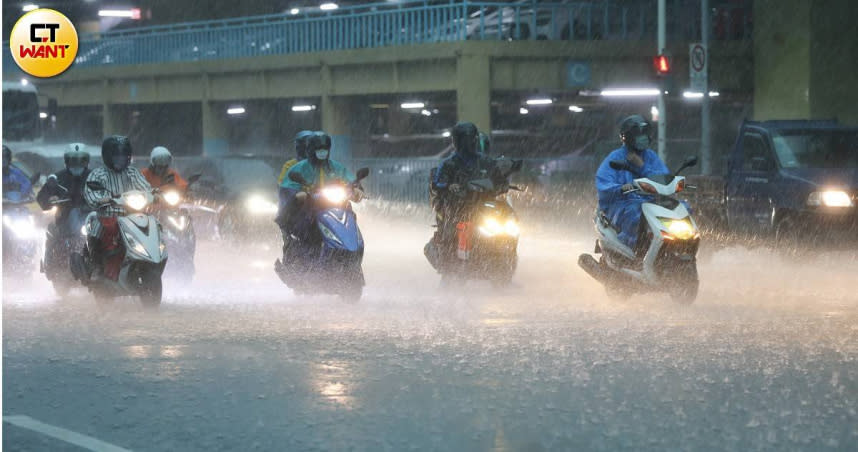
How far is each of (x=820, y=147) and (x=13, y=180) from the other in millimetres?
9797

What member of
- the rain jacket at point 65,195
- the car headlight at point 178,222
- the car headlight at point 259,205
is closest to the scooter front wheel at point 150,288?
Answer: the rain jacket at point 65,195

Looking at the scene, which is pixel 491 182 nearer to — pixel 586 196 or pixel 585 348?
pixel 585 348

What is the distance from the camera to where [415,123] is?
177 ft

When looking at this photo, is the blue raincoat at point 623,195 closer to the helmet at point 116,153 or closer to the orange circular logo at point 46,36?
the helmet at point 116,153

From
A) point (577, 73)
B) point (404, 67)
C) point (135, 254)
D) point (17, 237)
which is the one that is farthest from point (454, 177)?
point (404, 67)

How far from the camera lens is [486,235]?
47.7 ft

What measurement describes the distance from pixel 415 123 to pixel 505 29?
14147mm

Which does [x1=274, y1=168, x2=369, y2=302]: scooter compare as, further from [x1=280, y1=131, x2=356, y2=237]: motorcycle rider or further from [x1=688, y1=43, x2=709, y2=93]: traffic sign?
[x1=688, y1=43, x2=709, y2=93]: traffic sign

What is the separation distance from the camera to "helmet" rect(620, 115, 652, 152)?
13.3 meters

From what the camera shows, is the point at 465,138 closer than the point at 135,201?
No

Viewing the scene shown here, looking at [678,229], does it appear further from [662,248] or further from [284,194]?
[284,194]

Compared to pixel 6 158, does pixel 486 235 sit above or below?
below

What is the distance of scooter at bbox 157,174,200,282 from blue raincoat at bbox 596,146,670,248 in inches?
182

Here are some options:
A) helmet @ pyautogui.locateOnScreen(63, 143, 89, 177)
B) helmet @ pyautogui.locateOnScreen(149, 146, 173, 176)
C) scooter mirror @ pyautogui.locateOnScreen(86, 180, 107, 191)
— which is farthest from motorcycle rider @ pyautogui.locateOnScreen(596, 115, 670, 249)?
helmet @ pyautogui.locateOnScreen(63, 143, 89, 177)
